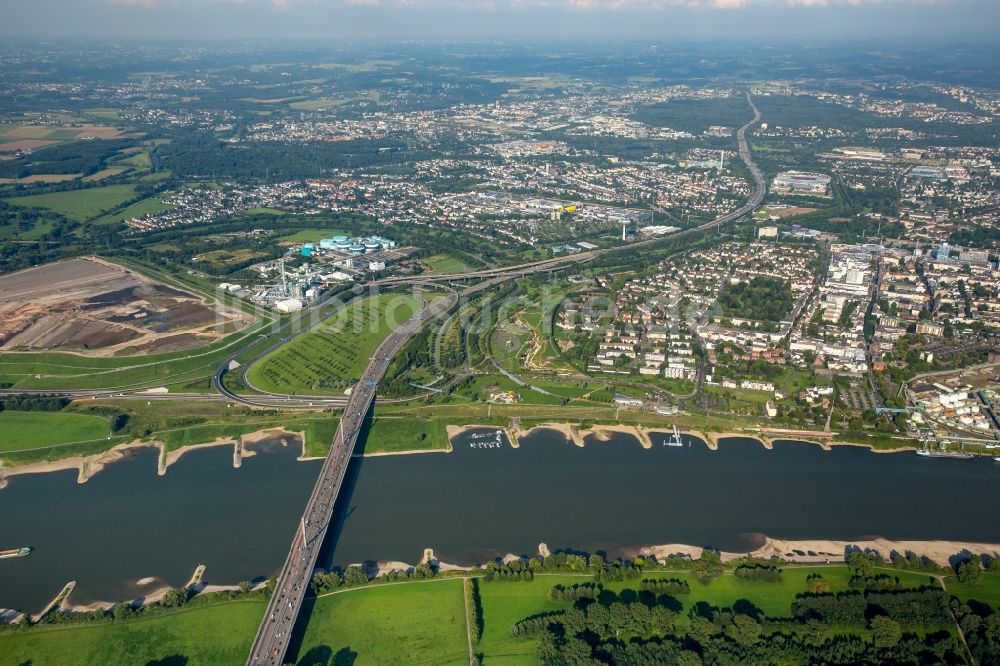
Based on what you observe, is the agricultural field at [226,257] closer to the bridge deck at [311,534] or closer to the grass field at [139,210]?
the grass field at [139,210]

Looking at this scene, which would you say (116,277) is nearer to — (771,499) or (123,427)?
(123,427)

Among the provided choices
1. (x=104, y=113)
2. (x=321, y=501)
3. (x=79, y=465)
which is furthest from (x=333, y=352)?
(x=104, y=113)

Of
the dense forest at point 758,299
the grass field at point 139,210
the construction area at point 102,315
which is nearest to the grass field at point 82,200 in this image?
the grass field at point 139,210

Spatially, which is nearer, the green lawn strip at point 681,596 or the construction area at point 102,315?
the green lawn strip at point 681,596

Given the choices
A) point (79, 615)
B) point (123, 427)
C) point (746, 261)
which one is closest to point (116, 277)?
point (123, 427)

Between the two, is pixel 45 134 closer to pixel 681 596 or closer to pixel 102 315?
pixel 102 315

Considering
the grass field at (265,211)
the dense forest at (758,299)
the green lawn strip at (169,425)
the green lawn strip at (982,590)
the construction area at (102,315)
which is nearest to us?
the green lawn strip at (982,590)
